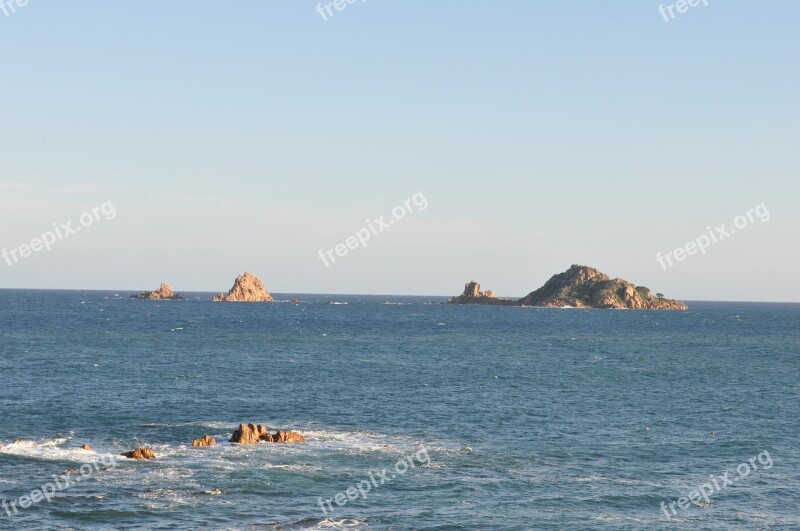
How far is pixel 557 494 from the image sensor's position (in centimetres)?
5228

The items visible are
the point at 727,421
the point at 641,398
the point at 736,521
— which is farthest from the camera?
the point at 641,398

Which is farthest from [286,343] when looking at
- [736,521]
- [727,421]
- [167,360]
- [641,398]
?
[736,521]

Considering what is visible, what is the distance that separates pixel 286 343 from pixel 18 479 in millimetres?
114060

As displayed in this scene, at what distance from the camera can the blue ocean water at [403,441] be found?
1896 inches

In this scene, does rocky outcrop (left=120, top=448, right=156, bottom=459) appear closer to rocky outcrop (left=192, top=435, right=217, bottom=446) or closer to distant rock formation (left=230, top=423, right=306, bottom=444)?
rocky outcrop (left=192, top=435, right=217, bottom=446)

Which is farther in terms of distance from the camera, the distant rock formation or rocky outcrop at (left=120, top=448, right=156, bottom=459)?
the distant rock formation

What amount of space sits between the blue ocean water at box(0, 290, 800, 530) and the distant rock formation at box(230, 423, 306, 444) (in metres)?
1.34

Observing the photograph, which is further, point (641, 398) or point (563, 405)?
point (641, 398)

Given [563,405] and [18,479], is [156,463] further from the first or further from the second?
[563,405]

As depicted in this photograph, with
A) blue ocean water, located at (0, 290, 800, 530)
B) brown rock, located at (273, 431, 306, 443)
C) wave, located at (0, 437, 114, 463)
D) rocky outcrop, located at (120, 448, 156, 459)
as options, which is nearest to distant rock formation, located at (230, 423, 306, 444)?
brown rock, located at (273, 431, 306, 443)

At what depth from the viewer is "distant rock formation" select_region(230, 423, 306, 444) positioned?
2537 inches

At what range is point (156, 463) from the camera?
5741 cm

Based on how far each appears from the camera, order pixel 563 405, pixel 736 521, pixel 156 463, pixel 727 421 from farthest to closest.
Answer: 1. pixel 563 405
2. pixel 727 421
3. pixel 156 463
4. pixel 736 521

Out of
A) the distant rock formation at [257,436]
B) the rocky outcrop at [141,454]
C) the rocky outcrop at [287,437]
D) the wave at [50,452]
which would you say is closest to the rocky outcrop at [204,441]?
the distant rock formation at [257,436]
